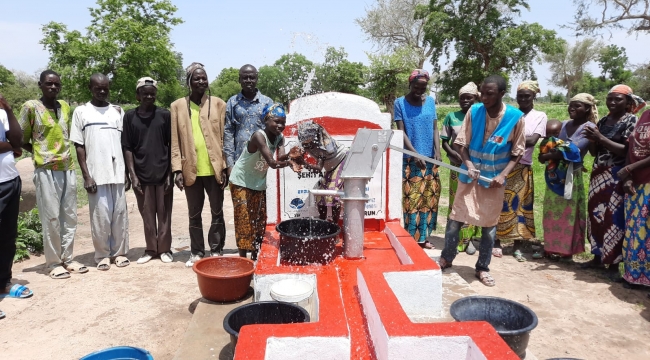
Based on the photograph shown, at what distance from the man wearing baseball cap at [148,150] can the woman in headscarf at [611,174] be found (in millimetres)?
4112

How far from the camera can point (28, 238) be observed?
17.1 feet

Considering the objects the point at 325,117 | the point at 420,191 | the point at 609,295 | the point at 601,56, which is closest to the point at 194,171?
the point at 325,117

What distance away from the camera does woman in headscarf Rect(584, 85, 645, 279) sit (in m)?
4.13

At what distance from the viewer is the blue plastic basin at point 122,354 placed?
2349 mm

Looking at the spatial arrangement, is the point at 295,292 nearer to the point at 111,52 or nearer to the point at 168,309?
the point at 168,309

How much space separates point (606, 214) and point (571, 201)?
1.19ft

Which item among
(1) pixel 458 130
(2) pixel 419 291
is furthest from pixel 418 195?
(2) pixel 419 291

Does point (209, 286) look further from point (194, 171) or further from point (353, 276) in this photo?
point (194, 171)

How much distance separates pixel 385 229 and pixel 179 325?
1.92m

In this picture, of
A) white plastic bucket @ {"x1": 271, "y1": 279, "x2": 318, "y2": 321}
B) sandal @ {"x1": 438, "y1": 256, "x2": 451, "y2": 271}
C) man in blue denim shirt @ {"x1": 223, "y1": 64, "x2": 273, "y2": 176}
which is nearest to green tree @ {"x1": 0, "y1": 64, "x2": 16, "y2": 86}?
man in blue denim shirt @ {"x1": 223, "y1": 64, "x2": 273, "y2": 176}

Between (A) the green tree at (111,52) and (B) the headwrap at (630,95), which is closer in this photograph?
(B) the headwrap at (630,95)

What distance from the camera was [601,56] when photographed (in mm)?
50406

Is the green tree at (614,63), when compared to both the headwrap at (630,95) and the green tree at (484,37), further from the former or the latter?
the headwrap at (630,95)

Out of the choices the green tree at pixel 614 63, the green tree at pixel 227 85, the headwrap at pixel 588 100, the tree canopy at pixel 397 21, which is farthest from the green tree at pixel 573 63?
the headwrap at pixel 588 100
